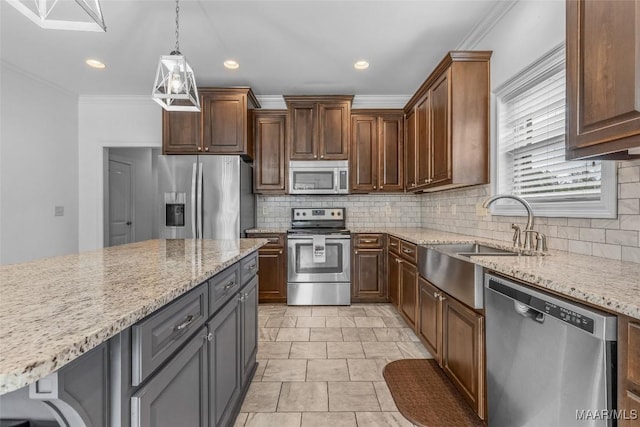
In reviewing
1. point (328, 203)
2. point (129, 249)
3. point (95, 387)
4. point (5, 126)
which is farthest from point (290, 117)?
point (95, 387)

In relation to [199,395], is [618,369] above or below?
above

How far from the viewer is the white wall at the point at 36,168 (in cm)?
333

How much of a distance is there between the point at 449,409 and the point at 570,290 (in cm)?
127

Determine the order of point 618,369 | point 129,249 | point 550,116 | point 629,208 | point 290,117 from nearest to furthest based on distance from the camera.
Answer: point 618,369 < point 629,208 < point 129,249 < point 550,116 < point 290,117

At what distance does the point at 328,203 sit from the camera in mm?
4359

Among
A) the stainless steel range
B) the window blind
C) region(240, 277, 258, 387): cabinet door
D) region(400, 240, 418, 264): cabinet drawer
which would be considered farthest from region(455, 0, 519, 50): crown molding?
region(240, 277, 258, 387): cabinet door

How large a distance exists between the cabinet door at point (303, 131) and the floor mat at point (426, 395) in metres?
2.62

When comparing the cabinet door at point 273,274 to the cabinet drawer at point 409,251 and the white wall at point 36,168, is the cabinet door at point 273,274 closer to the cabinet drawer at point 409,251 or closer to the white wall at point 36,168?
the cabinet drawer at point 409,251

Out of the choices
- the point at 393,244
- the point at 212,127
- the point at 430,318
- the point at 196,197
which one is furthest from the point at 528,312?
the point at 212,127

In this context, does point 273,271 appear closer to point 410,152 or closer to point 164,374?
point 410,152

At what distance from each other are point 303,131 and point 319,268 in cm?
175

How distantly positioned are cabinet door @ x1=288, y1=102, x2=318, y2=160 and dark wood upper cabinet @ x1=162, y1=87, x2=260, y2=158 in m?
0.60

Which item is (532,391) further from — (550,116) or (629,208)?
(550,116)

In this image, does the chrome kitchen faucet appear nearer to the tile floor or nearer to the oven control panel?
the tile floor
